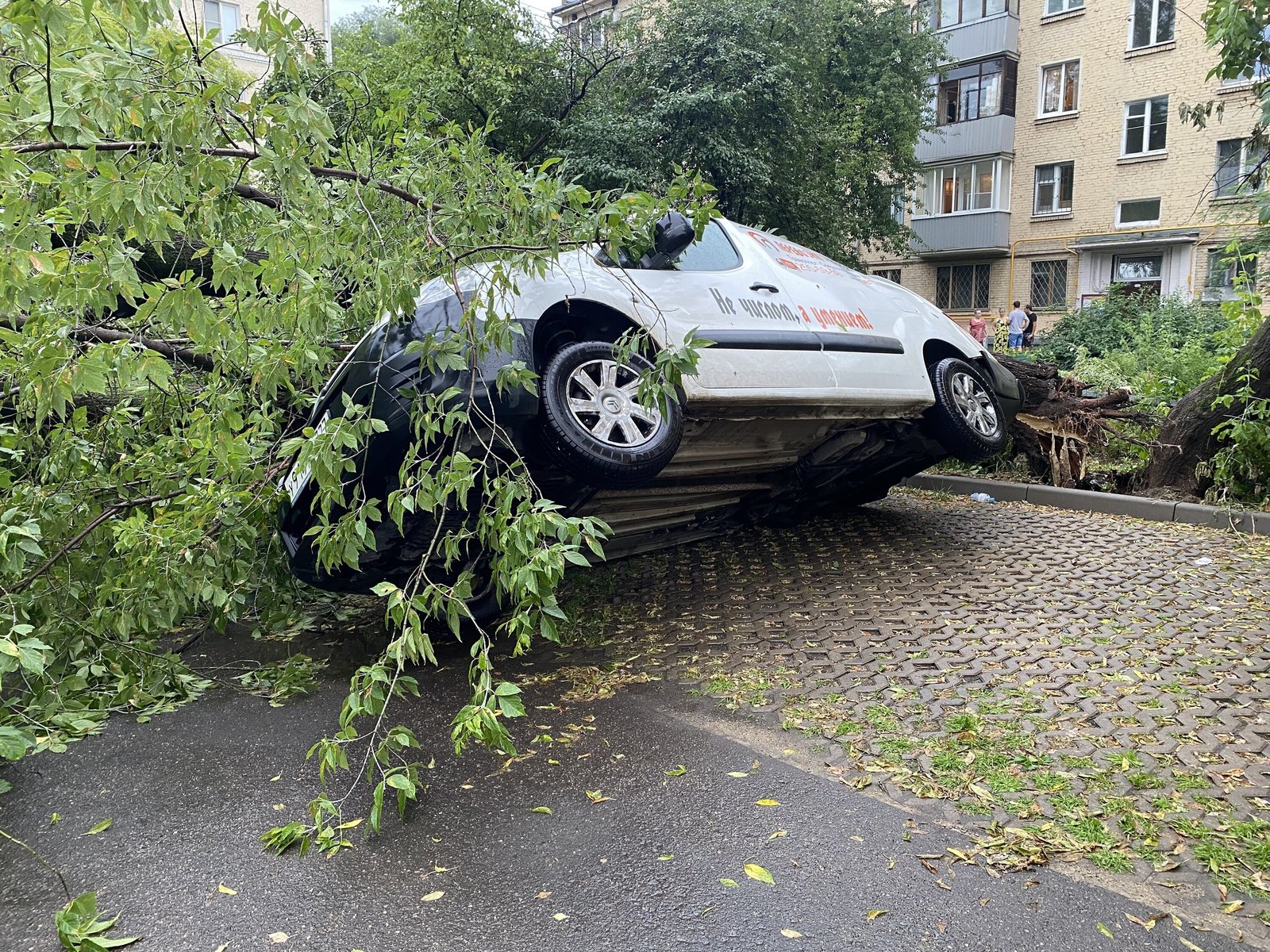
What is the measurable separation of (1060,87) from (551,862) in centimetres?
3152

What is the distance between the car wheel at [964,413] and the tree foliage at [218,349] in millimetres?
2563

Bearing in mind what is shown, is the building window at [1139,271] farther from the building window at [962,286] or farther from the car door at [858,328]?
the car door at [858,328]

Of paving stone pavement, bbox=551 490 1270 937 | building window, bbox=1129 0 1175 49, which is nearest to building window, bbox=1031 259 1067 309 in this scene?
building window, bbox=1129 0 1175 49

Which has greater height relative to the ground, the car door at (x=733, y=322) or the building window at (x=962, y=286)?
the building window at (x=962, y=286)

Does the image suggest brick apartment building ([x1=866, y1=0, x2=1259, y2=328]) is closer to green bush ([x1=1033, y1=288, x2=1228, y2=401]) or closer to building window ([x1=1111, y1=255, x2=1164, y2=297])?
building window ([x1=1111, y1=255, x2=1164, y2=297])

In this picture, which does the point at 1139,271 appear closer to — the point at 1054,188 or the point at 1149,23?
the point at 1054,188

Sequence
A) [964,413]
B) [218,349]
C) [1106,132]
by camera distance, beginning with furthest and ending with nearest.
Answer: [1106,132], [964,413], [218,349]

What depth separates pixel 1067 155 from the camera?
1142 inches

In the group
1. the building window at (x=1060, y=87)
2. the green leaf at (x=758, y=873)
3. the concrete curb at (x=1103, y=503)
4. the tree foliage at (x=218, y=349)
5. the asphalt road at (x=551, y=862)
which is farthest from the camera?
the building window at (x=1060, y=87)

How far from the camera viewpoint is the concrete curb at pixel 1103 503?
7.16m

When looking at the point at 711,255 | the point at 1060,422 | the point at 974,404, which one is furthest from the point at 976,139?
the point at 711,255

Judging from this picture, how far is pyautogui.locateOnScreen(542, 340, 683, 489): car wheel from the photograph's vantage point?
14.3 feet

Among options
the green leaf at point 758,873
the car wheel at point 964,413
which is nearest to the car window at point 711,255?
the car wheel at point 964,413

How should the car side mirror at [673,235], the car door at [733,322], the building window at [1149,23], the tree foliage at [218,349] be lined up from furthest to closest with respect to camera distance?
the building window at [1149,23] < the car door at [733,322] < the car side mirror at [673,235] < the tree foliage at [218,349]
